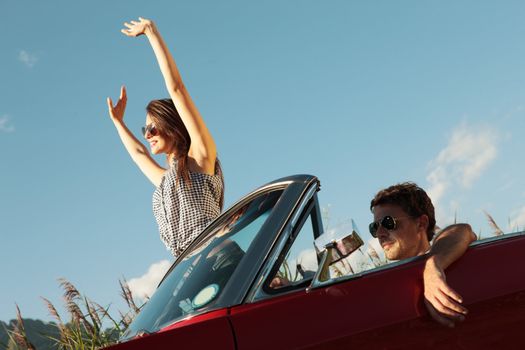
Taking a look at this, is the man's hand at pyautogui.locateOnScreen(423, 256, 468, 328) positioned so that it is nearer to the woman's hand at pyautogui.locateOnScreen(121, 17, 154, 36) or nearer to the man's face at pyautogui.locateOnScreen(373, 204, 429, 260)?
the man's face at pyautogui.locateOnScreen(373, 204, 429, 260)

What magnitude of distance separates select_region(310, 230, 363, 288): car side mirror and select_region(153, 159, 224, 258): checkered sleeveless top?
54.6 inches

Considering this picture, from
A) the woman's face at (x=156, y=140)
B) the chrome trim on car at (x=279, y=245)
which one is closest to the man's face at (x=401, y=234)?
the chrome trim on car at (x=279, y=245)

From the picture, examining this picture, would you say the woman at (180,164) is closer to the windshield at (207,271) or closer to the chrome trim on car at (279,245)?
the windshield at (207,271)

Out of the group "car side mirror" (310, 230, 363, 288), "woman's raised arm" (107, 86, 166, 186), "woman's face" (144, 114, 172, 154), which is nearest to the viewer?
"car side mirror" (310, 230, 363, 288)

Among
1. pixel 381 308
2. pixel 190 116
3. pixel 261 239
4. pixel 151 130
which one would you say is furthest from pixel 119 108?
pixel 381 308

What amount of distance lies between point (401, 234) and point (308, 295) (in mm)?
→ 910

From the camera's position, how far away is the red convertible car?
1.91 meters

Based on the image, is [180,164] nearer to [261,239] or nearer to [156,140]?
[156,140]

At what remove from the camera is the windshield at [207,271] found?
214 centimetres

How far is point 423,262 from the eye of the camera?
2.19 metres

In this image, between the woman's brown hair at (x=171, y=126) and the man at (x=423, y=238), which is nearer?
the man at (x=423, y=238)

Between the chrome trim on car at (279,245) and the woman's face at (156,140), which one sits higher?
the woman's face at (156,140)

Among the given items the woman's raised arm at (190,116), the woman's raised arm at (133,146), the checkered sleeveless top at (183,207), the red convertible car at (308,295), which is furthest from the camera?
the woman's raised arm at (133,146)

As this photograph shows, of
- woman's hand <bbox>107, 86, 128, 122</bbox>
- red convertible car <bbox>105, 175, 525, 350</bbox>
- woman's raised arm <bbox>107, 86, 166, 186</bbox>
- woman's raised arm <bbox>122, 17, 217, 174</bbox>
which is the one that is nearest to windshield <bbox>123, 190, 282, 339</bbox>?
red convertible car <bbox>105, 175, 525, 350</bbox>
